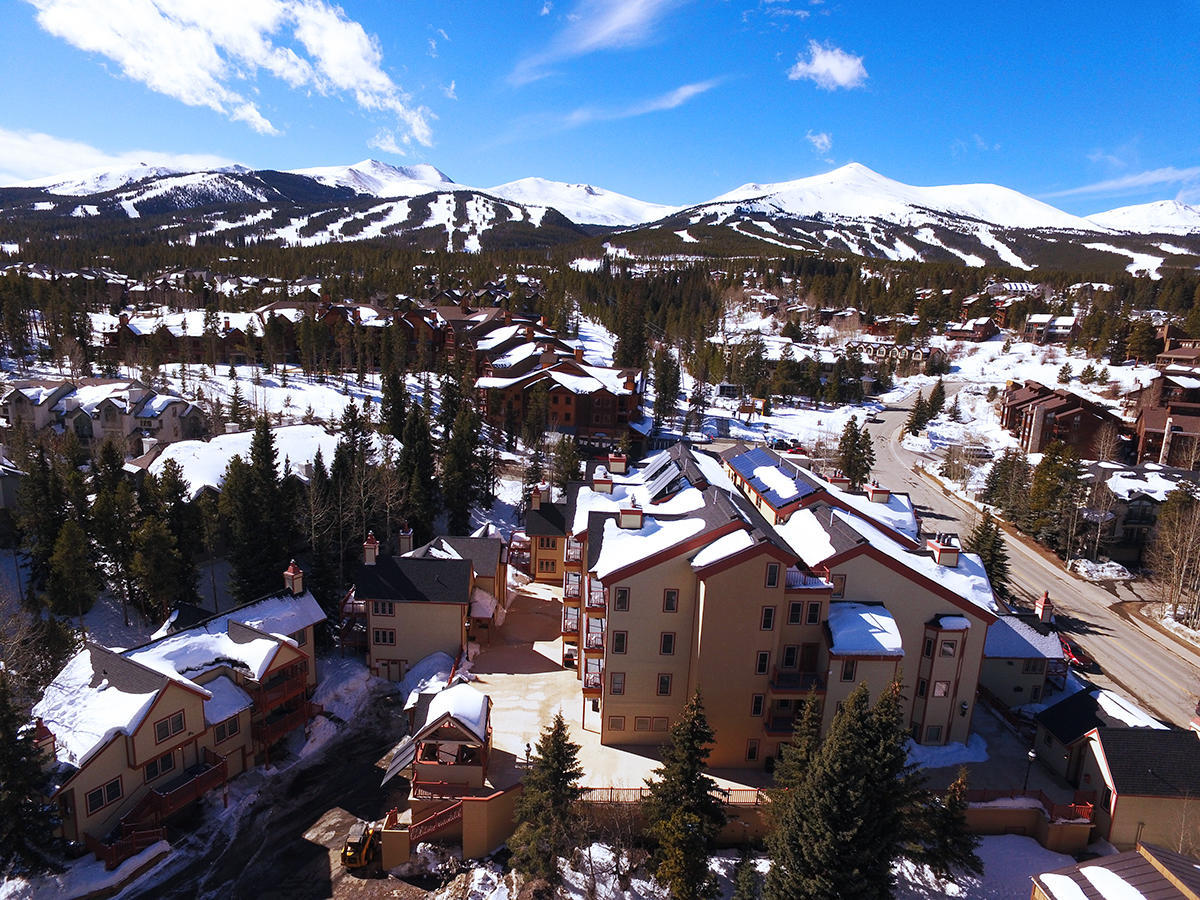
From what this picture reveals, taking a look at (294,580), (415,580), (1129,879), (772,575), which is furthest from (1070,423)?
(294,580)

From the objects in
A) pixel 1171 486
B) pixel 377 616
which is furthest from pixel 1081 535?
pixel 377 616

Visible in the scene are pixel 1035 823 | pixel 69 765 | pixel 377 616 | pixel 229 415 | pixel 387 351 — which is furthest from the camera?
pixel 387 351

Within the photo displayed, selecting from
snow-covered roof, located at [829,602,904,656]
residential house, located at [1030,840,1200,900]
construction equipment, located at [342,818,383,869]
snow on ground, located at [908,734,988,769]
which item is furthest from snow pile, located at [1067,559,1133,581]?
construction equipment, located at [342,818,383,869]

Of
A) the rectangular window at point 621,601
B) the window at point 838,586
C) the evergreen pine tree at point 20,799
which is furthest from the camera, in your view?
the window at point 838,586

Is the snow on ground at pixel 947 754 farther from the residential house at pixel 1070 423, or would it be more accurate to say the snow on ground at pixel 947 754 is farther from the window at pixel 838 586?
the residential house at pixel 1070 423

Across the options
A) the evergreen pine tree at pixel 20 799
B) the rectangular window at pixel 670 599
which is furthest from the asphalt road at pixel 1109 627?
the evergreen pine tree at pixel 20 799

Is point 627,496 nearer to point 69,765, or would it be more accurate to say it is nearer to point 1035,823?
point 1035,823
